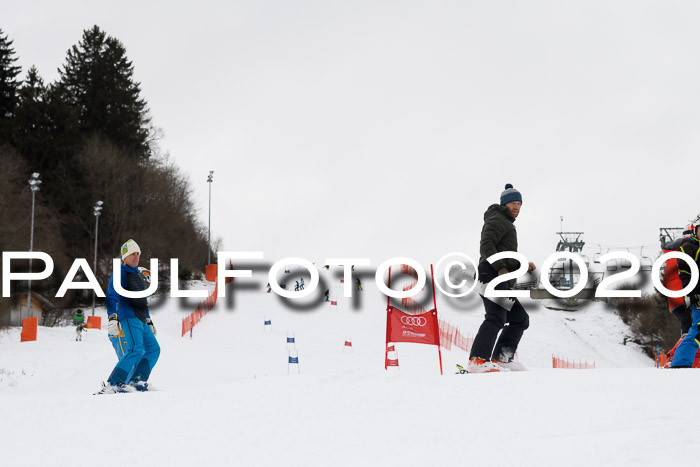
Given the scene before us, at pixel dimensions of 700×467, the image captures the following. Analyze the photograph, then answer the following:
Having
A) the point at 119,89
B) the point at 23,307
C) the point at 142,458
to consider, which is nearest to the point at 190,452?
the point at 142,458

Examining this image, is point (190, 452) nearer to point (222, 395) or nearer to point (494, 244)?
point (222, 395)

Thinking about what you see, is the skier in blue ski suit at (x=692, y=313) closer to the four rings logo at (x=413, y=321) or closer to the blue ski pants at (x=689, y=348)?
the blue ski pants at (x=689, y=348)

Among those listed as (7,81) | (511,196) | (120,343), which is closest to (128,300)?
(120,343)

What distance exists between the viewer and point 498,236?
24.9 feet

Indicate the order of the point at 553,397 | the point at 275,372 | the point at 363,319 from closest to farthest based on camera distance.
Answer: the point at 553,397 → the point at 275,372 → the point at 363,319

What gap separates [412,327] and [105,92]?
6093cm

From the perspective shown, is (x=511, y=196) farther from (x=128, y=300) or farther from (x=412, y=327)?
(x=128, y=300)

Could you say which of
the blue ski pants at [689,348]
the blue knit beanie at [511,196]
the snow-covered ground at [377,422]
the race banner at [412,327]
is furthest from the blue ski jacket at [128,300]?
the blue ski pants at [689,348]

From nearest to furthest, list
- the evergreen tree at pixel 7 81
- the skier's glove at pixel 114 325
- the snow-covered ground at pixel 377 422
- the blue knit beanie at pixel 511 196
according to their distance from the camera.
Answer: the snow-covered ground at pixel 377 422
the blue knit beanie at pixel 511 196
the skier's glove at pixel 114 325
the evergreen tree at pixel 7 81

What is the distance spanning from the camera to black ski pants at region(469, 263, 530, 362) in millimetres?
7492

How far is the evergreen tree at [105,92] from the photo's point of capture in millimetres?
64000

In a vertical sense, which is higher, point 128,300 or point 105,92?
point 105,92

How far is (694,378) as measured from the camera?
19.6 ft

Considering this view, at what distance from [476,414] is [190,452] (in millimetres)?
2150
